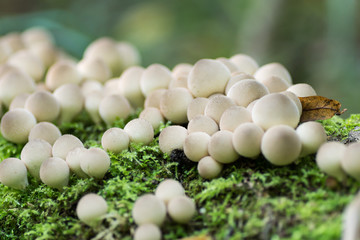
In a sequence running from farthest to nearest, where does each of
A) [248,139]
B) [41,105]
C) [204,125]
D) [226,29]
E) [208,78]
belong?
1. [226,29]
2. [41,105]
3. [208,78]
4. [204,125]
5. [248,139]

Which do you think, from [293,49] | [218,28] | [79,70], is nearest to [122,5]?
[218,28]

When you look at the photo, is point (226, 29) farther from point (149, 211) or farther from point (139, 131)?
point (149, 211)

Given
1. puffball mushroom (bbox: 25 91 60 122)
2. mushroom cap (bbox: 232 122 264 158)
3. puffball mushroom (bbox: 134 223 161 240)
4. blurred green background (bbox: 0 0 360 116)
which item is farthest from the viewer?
blurred green background (bbox: 0 0 360 116)

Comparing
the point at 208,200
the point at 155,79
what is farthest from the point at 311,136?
the point at 155,79

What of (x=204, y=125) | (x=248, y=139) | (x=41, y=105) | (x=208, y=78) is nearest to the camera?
(x=248, y=139)

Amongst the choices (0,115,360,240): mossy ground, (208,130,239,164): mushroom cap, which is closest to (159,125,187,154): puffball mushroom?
(0,115,360,240): mossy ground

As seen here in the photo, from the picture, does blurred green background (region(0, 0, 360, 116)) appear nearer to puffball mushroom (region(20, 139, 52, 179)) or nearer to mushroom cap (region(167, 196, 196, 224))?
puffball mushroom (region(20, 139, 52, 179))
